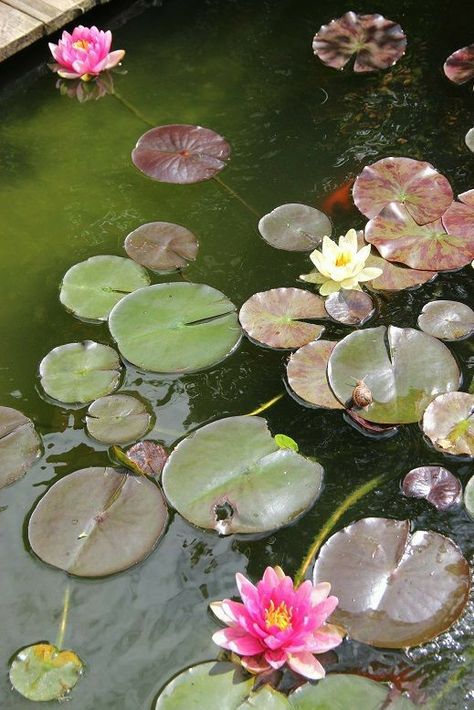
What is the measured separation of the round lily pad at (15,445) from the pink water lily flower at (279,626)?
677 millimetres

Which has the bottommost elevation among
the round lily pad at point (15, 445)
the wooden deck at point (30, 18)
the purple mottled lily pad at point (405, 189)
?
the round lily pad at point (15, 445)

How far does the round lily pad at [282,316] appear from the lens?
7.25ft

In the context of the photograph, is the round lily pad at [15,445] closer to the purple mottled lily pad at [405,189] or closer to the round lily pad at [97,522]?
the round lily pad at [97,522]

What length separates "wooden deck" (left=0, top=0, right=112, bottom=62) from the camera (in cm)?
332

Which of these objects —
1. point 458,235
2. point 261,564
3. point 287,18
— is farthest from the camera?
point 287,18

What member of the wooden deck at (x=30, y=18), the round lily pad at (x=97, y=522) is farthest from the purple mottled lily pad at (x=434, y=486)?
the wooden deck at (x=30, y=18)

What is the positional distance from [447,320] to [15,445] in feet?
4.08

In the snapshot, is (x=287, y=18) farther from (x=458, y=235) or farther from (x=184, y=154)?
(x=458, y=235)

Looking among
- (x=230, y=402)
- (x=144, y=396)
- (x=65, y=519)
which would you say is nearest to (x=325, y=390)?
(x=230, y=402)

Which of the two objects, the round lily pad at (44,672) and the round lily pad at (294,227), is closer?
the round lily pad at (44,672)

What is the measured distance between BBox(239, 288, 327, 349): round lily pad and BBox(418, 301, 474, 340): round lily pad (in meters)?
0.30

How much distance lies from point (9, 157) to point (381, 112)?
57.6 inches

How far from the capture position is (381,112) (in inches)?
121

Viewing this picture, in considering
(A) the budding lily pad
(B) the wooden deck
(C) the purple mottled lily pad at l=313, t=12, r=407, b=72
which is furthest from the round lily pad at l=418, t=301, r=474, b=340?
(B) the wooden deck
